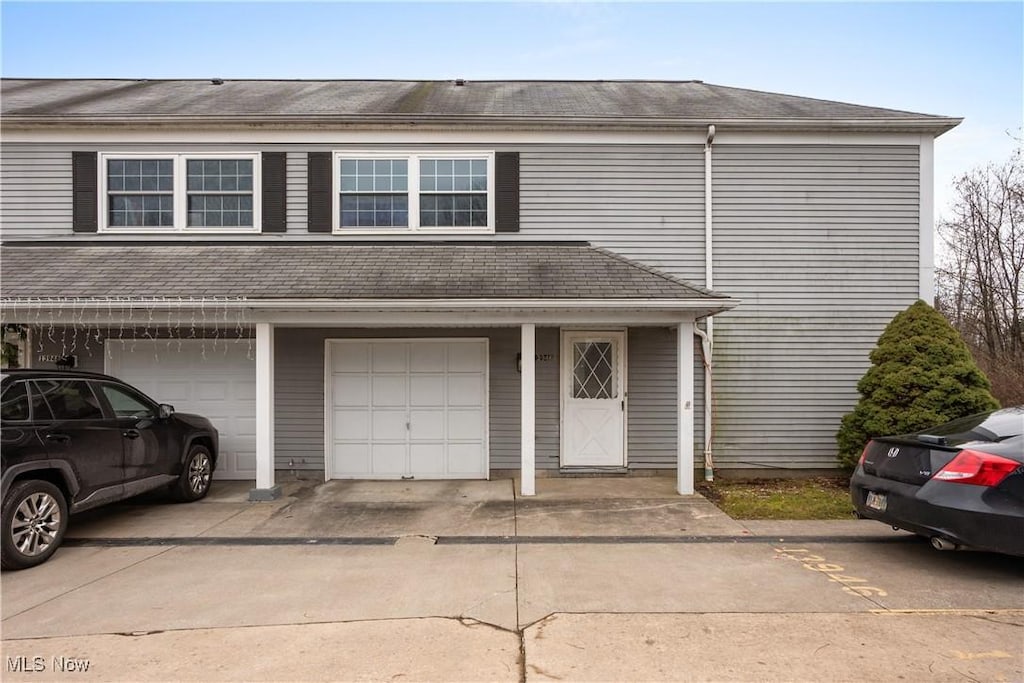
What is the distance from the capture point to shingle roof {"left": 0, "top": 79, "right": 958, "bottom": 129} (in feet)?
29.6

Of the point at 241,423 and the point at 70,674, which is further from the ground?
the point at 241,423

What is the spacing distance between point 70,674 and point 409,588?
2156mm

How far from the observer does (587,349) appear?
9094 millimetres

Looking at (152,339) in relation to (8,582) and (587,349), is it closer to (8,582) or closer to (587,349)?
(8,582)

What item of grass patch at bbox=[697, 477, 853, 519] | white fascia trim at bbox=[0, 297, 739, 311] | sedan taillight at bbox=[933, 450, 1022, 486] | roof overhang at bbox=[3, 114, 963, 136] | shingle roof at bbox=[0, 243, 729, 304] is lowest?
grass patch at bbox=[697, 477, 853, 519]

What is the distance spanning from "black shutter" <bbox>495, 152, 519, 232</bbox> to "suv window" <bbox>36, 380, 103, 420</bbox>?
569cm

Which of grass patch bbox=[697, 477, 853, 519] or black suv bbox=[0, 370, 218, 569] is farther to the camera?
grass patch bbox=[697, 477, 853, 519]

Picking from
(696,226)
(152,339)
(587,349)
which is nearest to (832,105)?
(696,226)

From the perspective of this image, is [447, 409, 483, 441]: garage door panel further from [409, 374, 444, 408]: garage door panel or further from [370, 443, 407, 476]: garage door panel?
[370, 443, 407, 476]: garage door panel

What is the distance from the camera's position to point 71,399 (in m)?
5.84

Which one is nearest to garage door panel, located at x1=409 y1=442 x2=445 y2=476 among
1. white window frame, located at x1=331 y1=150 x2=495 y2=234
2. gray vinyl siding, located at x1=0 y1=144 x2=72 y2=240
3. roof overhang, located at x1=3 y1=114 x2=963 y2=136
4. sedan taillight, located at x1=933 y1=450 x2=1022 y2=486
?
white window frame, located at x1=331 y1=150 x2=495 y2=234

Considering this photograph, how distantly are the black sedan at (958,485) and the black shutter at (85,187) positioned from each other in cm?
1098

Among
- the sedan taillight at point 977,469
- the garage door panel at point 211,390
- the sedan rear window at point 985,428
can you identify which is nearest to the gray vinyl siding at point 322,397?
the garage door panel at point 211,390

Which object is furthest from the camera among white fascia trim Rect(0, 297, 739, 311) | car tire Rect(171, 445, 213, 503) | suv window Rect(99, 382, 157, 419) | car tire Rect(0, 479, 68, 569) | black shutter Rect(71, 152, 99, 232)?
black shutter Rect(71, 152, 99, 232)
